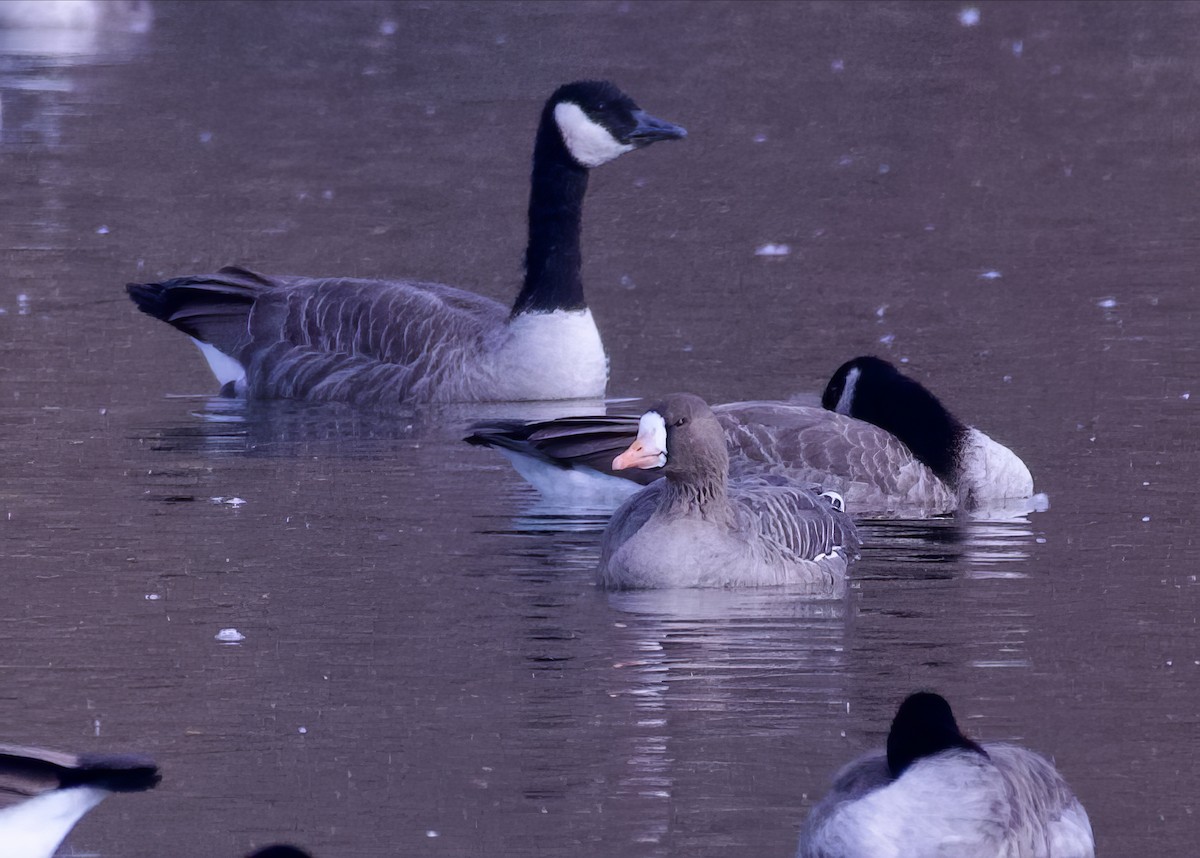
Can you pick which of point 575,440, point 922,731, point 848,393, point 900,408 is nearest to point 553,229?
point 848,393

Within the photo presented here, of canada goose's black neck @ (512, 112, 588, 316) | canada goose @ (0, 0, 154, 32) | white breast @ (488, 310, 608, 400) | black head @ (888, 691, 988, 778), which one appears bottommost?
black head @ (888, 691, 988, 778)

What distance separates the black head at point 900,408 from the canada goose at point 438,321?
1939 millimetres

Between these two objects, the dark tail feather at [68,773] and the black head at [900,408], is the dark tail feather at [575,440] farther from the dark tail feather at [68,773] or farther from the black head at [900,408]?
the dark tail feather at [68,773]

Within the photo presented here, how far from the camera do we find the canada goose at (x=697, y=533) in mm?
9312

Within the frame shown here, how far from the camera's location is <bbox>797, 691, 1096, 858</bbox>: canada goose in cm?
598

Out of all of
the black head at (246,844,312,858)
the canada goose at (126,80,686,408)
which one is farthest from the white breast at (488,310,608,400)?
the black head at (246,844,312,858)

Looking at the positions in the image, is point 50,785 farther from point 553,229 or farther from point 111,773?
point 553,229

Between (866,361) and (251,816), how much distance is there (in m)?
5.26

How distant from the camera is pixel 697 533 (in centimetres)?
937

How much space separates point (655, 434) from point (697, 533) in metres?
0.40

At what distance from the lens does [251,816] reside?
6660mm

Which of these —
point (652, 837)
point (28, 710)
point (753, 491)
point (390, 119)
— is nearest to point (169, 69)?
point (390, 119)

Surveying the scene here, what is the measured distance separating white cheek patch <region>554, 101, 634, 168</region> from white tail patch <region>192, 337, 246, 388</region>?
212 centimetres

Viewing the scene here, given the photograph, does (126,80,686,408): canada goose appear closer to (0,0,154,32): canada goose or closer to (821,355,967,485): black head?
(821,355,967,485): black head
